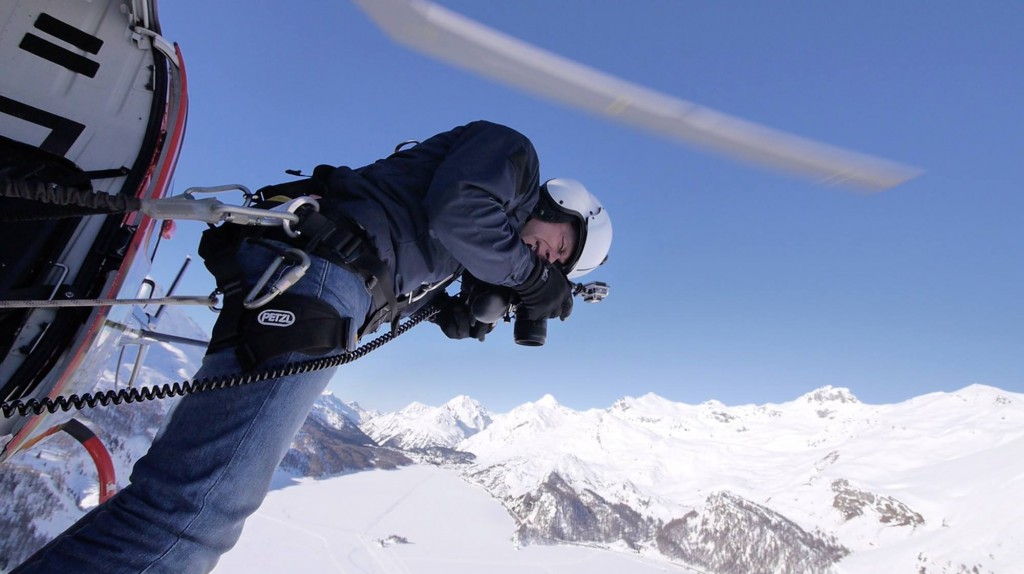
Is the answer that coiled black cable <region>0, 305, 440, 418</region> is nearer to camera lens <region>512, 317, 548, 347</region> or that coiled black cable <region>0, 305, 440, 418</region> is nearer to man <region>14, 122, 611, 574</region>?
man <region>14, 122, 611, 574</region>

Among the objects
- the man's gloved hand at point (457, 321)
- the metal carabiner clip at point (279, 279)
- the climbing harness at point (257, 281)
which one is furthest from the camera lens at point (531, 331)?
the metal carabiner clip at point (279, 279)

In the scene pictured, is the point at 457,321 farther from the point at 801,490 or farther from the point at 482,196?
the point at 801,490

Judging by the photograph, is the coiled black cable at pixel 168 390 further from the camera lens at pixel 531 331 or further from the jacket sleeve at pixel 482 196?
the camera lens at pixel 531 331

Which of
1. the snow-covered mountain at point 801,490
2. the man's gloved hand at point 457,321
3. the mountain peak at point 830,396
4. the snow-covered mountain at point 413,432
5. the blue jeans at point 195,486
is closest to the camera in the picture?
the blue jeans at point 195,486

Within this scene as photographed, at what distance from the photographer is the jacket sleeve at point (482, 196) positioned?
1773 mm

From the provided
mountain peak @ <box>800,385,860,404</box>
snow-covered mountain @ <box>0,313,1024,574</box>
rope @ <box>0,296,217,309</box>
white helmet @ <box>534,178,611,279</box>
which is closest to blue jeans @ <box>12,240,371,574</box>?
rope @ <box>0,296,217,309</box>

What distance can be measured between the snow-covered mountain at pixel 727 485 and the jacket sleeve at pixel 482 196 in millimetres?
24166

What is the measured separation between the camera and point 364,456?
58.5 m

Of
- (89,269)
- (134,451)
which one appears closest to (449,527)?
(134,451)

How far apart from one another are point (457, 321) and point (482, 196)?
1178 mm

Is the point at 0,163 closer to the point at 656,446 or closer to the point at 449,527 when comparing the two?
the point at 449,527

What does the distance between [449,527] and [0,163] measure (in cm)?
4452

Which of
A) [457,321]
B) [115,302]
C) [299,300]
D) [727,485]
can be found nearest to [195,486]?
[299,300]

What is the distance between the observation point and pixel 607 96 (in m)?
1.93
